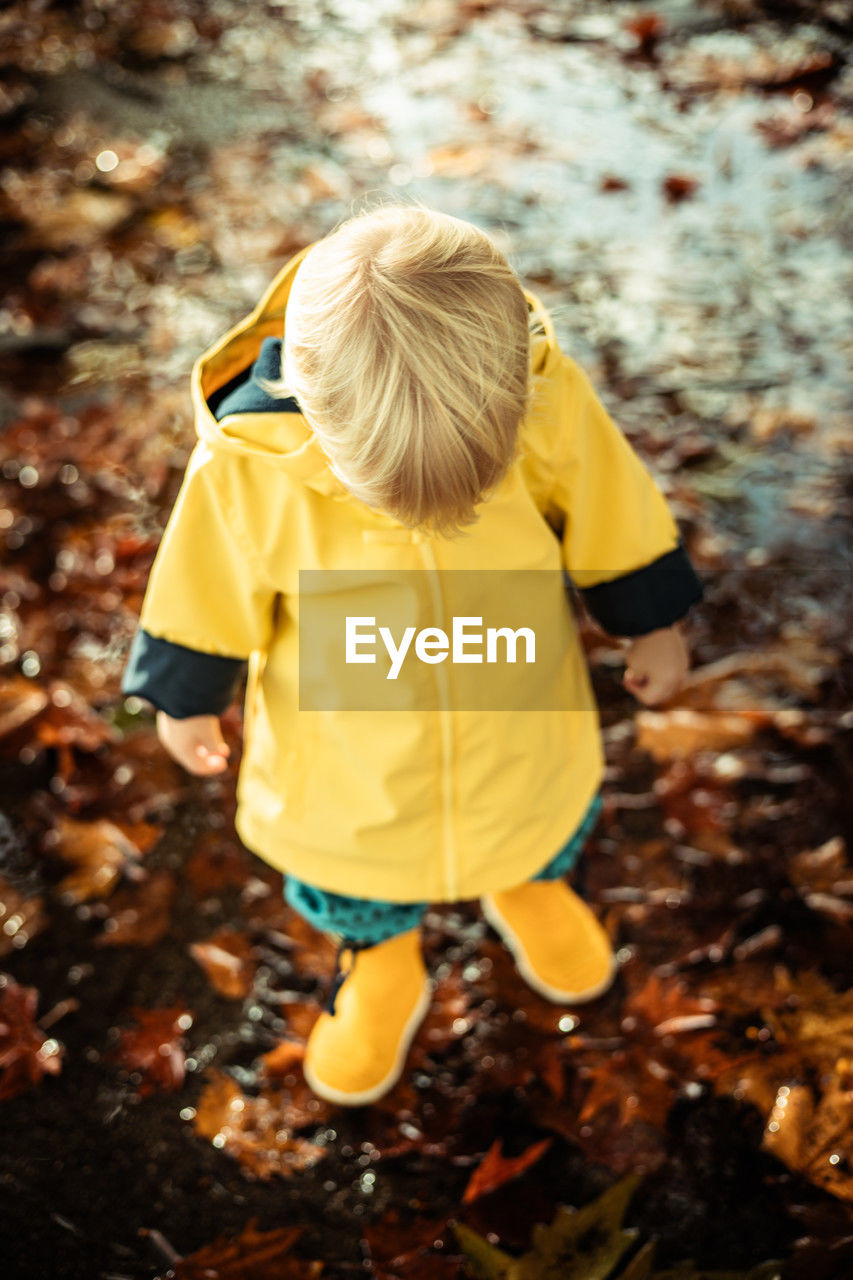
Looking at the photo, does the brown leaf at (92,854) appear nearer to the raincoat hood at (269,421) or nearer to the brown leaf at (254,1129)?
the brown leaf at (254,1129)

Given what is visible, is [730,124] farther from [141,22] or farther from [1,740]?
[1,740]

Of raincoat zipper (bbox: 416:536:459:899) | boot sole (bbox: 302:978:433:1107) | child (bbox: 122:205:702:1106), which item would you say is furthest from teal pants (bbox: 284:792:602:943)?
boot sole (bbox: 302:978:433:1107)

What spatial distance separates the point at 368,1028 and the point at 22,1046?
63 centimetres

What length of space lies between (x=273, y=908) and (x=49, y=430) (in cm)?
150

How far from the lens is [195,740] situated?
4.83 ft

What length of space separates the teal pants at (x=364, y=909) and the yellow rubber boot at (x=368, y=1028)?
98mm

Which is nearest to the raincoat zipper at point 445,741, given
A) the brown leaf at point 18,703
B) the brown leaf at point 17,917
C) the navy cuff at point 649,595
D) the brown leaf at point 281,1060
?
the navy cuff at point 649,595

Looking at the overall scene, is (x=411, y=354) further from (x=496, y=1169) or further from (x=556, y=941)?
(x=496, y=1169)

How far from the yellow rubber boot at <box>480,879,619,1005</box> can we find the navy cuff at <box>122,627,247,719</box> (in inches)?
26.1

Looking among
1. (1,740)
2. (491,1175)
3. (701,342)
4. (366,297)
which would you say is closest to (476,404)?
(366,297)

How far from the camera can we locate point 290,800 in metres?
1.44

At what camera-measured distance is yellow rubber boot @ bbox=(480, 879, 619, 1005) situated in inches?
69.6

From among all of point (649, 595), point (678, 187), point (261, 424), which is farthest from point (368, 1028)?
point (678, 187)

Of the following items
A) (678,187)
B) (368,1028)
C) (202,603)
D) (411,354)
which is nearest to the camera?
(411,354)
